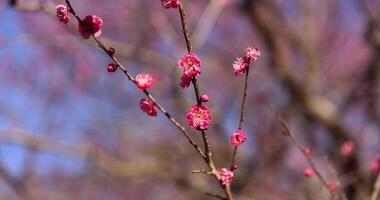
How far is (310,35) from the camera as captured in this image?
577cm

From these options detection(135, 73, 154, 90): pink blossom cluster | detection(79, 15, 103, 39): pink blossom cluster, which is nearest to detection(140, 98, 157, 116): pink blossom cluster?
detection(135, 73, 154, 90): pink blossom cluster

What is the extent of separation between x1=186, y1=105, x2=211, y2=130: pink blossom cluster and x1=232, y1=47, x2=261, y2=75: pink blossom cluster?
149 millimetres

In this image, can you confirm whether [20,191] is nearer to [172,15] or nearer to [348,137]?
[348,137]

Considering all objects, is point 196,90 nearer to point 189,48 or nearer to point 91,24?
point 189,48

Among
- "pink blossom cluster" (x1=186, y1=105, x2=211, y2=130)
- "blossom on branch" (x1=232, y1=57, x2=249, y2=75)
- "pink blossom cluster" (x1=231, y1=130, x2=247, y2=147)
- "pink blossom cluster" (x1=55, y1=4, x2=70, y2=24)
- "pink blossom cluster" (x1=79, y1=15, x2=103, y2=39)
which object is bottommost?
"pink blossom cluster" (x1=186, y1=105, x2=211, y2=130)

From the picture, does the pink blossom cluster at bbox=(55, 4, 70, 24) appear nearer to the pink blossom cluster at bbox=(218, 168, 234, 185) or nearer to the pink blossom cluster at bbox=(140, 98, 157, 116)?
the pink blossom cluster at bbox=(140, 98, 157, 116)

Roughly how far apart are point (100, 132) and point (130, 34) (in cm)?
199

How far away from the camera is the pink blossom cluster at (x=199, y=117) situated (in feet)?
4.27

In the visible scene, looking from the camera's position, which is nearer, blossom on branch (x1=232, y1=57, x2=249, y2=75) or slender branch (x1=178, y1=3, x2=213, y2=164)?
slender branch (x1=178, y1=3, x2=213, y2=164)

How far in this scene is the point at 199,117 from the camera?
1307 mm

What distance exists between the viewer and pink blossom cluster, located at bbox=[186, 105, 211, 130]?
4.27ft

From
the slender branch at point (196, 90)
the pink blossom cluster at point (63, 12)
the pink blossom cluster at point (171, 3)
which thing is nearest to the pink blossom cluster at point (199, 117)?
the slender branch at point (196, 90)

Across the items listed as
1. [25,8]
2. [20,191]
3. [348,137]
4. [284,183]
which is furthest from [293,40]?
[25,8]

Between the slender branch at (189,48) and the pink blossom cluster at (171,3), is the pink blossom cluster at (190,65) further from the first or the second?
the pink blossom cluster at (171,3)
